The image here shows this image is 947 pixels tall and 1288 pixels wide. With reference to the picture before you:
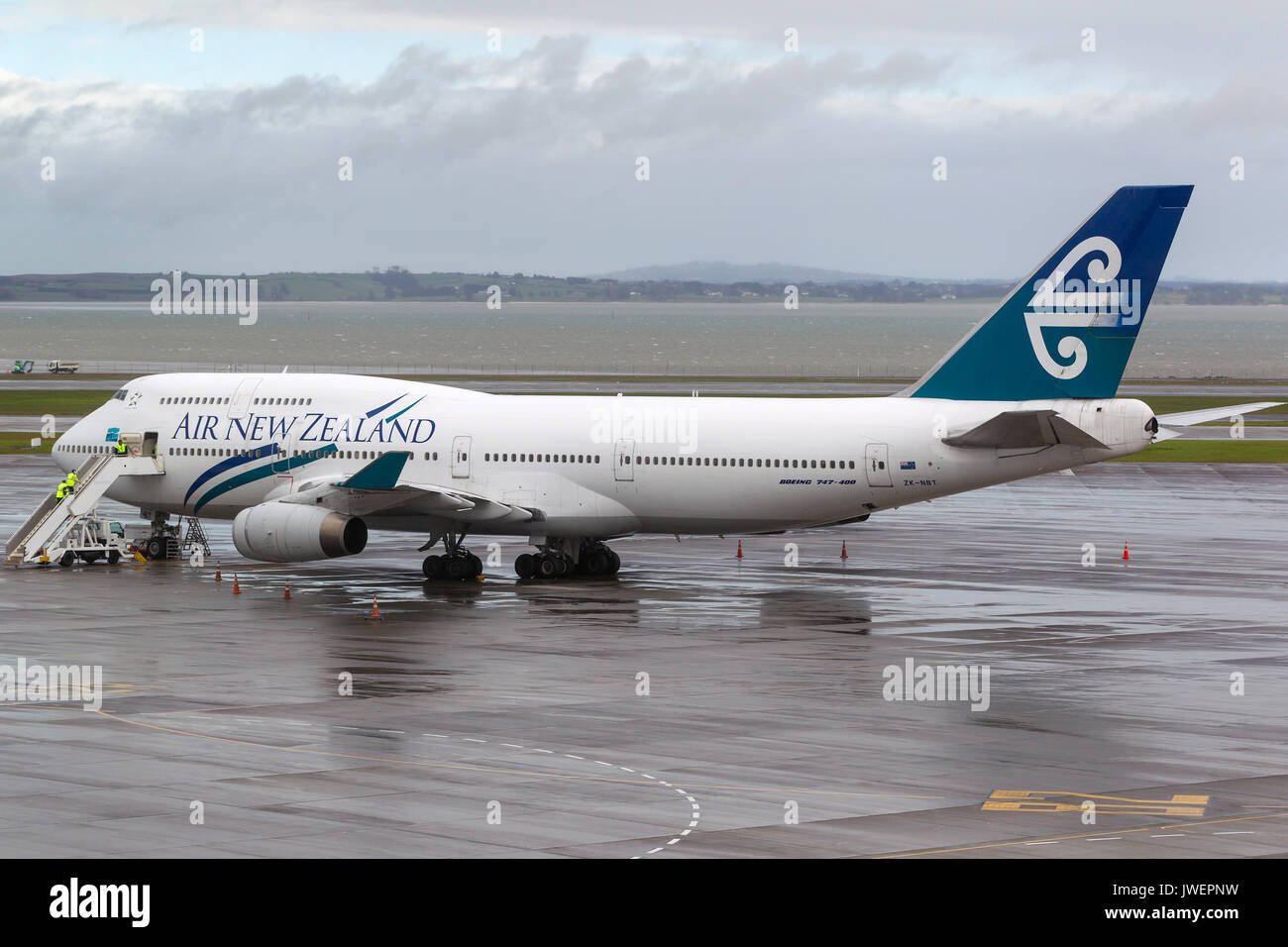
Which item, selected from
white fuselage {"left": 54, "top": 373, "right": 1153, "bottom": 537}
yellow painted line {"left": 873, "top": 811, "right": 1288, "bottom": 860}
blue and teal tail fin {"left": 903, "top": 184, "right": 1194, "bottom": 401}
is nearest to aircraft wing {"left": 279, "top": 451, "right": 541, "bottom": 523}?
white fuselage {"left": 54, "top": 373, "right": 1153, "bottom": 537}

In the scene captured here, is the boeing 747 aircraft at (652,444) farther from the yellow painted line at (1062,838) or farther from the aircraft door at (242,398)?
the yellow painted line at (1062,838)

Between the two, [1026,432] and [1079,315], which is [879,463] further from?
[1079,315]

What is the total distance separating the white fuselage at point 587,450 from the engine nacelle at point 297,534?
2224mm

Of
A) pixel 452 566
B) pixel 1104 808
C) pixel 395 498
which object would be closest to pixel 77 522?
pixel 395 498

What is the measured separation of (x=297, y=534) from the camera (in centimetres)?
4359

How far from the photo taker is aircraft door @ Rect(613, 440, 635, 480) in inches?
1780

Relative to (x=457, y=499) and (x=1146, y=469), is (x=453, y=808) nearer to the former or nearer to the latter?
(x=457, y=499)

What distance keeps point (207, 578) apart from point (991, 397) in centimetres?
2021

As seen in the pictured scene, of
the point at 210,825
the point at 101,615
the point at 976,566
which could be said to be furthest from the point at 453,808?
the point at 976,566

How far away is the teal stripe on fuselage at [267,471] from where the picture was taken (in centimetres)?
4781

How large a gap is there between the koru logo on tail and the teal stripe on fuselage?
18417mm

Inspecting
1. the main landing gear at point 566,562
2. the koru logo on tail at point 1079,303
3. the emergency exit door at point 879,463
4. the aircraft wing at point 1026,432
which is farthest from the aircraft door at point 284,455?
the koru logo on tail at point 1079,303

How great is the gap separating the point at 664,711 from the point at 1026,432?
53.2 feet

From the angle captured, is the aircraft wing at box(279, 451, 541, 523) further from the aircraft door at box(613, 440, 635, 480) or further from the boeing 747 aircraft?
the aircraft door at box(613, 440, 635, 480)
